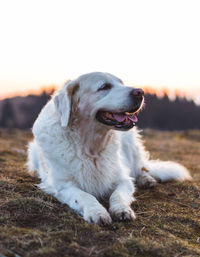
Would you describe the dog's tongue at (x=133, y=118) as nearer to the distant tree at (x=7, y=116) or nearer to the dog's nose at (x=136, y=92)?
the dog's nose at (x=136, y=92)

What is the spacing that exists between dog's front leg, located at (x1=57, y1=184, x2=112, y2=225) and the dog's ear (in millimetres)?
690

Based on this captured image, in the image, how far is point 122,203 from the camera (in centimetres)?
320

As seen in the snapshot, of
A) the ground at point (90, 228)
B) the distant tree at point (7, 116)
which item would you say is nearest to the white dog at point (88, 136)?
the ground at point (90, 228)

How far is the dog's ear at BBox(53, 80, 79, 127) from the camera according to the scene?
3.60 m

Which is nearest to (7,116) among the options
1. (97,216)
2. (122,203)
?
(122,203)

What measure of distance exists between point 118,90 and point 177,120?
19926 millimetres

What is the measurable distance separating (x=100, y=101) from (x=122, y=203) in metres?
1.03

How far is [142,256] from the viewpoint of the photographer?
2.35 meters

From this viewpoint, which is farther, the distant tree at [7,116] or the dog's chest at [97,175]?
the distant tree at [7,116]

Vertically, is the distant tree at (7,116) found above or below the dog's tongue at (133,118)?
below

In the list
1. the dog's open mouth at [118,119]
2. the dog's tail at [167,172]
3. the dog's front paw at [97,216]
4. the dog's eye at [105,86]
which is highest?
the dog's eye at [105,86]

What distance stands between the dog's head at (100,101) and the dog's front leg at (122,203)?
68cm

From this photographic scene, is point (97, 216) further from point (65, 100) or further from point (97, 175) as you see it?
point (65, 100)

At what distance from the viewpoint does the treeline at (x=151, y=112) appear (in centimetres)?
1875
